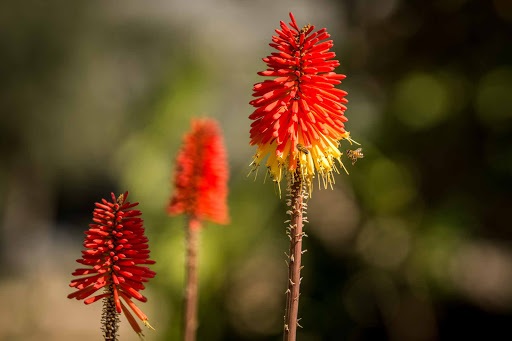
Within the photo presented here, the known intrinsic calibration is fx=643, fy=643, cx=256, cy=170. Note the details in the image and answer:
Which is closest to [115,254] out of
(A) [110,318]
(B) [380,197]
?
(A) [110,318]

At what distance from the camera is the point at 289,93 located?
1.87 m

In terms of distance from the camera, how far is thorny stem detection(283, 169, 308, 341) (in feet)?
5.84

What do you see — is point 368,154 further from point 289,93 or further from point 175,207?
point 289,93

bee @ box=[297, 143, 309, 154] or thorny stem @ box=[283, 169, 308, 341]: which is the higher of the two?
bee @ box=[297, 143, 309, 154]

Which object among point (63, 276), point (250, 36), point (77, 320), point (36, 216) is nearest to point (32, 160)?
point (36, 216)

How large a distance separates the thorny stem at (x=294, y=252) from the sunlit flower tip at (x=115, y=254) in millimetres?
454

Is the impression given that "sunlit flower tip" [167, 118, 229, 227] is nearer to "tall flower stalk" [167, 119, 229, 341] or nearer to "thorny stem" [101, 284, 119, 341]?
"tall flower stalk" [167, 119, 229, 341]

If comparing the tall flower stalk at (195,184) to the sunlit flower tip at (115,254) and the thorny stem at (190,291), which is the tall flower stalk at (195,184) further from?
the sunlit flower tip at (115,254)

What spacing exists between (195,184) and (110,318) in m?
1.04

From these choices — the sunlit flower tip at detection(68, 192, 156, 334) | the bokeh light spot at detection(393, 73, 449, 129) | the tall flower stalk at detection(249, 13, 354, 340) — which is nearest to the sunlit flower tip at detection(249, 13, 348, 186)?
the tall flower stalk at detection(249, 13, 354, 340)

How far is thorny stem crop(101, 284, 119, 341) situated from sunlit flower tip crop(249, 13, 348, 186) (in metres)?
0.62

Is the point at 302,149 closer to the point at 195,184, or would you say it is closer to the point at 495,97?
the point at 195,184

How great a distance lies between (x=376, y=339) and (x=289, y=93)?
749 centimetres

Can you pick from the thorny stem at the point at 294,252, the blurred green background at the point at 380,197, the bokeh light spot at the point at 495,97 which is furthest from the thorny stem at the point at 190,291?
the bokeh light spot at the point at 495,97
